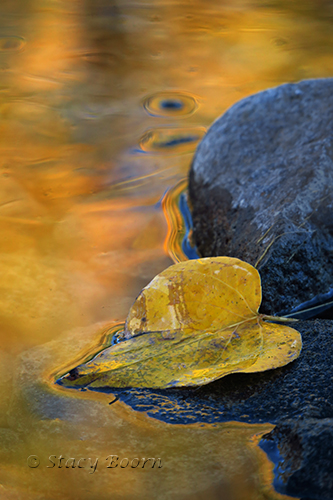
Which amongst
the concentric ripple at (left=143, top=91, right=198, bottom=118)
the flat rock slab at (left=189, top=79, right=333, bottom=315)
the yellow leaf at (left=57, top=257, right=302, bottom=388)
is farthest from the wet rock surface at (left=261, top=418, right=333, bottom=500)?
the concentric ripple at (left=143, top=91, right=198, bottom=118)

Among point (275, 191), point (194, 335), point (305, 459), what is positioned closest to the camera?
point (305, 459)

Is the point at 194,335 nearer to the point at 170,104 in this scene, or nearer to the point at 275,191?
the point at 275,191

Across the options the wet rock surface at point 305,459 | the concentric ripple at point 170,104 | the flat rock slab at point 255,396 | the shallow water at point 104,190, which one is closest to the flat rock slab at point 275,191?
the shallow water at point 104,190

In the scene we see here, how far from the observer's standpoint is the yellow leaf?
4.05 ft

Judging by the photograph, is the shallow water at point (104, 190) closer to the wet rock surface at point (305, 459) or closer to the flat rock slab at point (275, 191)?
the wet rock surface at point (305, 459)

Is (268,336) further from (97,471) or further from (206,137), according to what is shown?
(206,137)

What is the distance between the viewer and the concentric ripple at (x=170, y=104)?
330 centimetres

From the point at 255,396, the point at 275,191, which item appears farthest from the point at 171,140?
the point at 255,396

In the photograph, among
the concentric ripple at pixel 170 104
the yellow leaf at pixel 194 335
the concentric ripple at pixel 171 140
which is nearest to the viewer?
the yellow leaf at pixel 194 335

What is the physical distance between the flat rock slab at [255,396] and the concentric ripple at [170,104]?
2.28m

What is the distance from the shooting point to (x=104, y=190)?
244 cm

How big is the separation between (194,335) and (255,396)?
204mm

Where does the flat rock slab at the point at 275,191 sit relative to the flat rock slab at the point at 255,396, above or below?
above

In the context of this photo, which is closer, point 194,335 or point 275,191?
point 194,335
